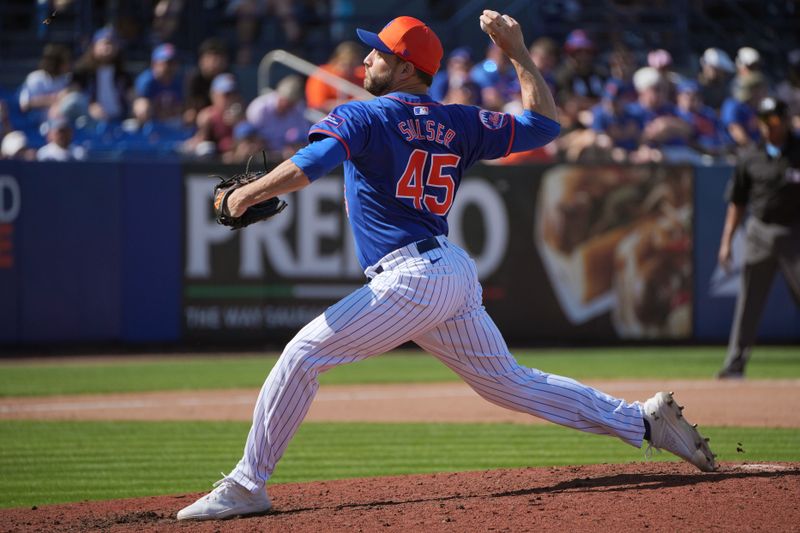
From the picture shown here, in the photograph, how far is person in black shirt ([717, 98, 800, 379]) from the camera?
1012 centimetres

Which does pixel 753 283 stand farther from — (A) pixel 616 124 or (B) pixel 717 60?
(B) pixel 717 60

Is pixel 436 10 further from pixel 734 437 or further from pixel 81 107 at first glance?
pixel 734 437

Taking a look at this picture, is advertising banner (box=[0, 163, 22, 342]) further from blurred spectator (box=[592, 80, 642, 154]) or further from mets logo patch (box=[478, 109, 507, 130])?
mets logo patch (box=[478, 109, 507, 130])

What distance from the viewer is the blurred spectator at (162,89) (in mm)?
14688

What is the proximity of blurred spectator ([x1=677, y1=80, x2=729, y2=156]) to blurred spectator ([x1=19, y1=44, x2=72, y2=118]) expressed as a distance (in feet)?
26.9

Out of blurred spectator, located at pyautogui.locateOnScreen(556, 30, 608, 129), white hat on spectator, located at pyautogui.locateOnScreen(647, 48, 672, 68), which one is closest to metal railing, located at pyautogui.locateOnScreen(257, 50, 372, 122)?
blurred spectator, located at pyautogui.locateOnScreen(556, 30, 608, 129)

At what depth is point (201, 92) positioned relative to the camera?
48.9ft

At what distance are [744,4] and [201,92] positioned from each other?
929 centimetres

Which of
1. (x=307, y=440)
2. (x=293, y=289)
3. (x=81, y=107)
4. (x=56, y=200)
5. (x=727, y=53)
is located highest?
(x=727, y=53)

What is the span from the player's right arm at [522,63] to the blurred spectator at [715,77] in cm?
1312

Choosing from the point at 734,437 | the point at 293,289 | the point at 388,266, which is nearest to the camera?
the point at 388,266

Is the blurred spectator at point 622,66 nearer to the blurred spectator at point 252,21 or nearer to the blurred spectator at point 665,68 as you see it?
the blurred spectator at point 665,68

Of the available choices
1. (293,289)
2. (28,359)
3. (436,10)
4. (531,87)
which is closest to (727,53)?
(436,10)

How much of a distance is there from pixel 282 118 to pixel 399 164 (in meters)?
9.49
